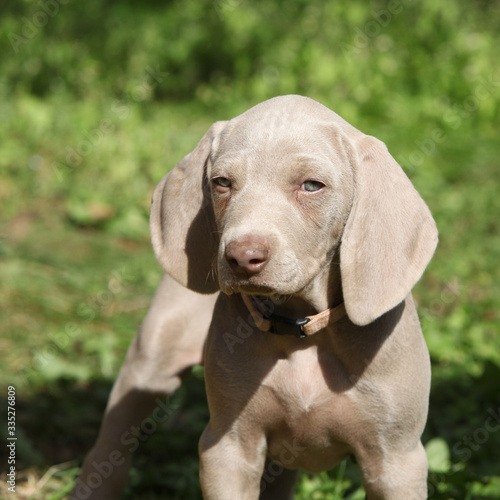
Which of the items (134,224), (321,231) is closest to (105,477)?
(321,231)

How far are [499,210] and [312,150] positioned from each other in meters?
5.02

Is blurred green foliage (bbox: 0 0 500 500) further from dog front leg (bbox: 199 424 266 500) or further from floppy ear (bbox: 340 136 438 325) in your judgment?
floppy ear (bbox: 340 136 438 325)

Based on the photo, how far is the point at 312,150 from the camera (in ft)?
8.86

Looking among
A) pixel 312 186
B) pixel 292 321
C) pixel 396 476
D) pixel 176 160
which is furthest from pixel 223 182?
pixel 176 160

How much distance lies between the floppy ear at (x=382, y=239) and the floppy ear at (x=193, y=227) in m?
0.54

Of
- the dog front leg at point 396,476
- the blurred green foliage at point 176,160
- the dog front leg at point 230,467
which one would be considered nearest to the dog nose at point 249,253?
the dog front leg at point 230,467

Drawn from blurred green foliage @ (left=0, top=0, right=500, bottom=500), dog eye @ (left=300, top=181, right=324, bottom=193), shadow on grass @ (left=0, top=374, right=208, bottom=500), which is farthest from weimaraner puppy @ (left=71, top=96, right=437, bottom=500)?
shadow on grass @ (left=0, top=374, right=208, bottom=500)

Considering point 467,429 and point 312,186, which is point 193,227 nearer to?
point 312,186

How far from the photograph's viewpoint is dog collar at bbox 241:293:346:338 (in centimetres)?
286

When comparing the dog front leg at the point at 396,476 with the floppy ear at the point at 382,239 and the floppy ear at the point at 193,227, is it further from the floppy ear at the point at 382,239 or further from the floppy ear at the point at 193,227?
the floppy ear at the point at 193,227

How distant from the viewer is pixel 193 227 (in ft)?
10.1

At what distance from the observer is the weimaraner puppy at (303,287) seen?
2662 millimetres

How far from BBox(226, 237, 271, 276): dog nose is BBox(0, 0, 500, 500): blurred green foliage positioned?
69.9 inches

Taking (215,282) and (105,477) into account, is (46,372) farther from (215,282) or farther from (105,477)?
(215,282)
